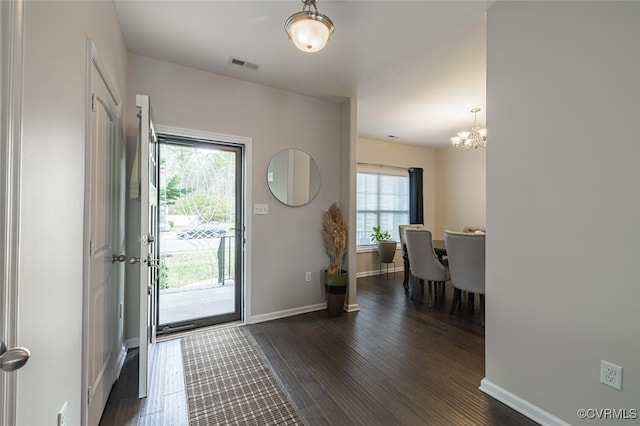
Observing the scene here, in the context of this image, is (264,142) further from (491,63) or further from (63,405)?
(63,405)

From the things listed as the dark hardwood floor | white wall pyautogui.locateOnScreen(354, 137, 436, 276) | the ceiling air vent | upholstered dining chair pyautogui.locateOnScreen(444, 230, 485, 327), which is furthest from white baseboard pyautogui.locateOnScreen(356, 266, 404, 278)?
the ceiling air vent

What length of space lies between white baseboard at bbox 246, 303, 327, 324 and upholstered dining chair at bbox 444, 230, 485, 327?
1619 millimetres

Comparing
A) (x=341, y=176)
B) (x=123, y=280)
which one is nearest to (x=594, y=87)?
(x=341, y=176)

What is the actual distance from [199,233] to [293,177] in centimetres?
120

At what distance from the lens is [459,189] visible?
18.7ft

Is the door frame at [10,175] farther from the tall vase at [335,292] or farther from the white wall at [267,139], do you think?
A: the tall vase at [335,292]

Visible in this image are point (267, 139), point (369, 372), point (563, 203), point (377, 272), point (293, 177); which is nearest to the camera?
point (563, 203)

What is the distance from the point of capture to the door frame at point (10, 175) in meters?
0.68

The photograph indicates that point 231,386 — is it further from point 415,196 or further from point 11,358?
point 415,196

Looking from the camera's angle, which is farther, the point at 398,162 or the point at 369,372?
the point at 398,162

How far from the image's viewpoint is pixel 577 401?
1.46 meters

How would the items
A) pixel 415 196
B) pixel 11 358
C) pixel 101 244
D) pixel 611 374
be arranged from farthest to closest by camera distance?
pixel 415 196
pixel 101 244
pixel 611 374
pixel 11 358

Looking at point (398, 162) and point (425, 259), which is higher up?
point (398, 162)

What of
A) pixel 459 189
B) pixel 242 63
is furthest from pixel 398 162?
pixel 242 63
